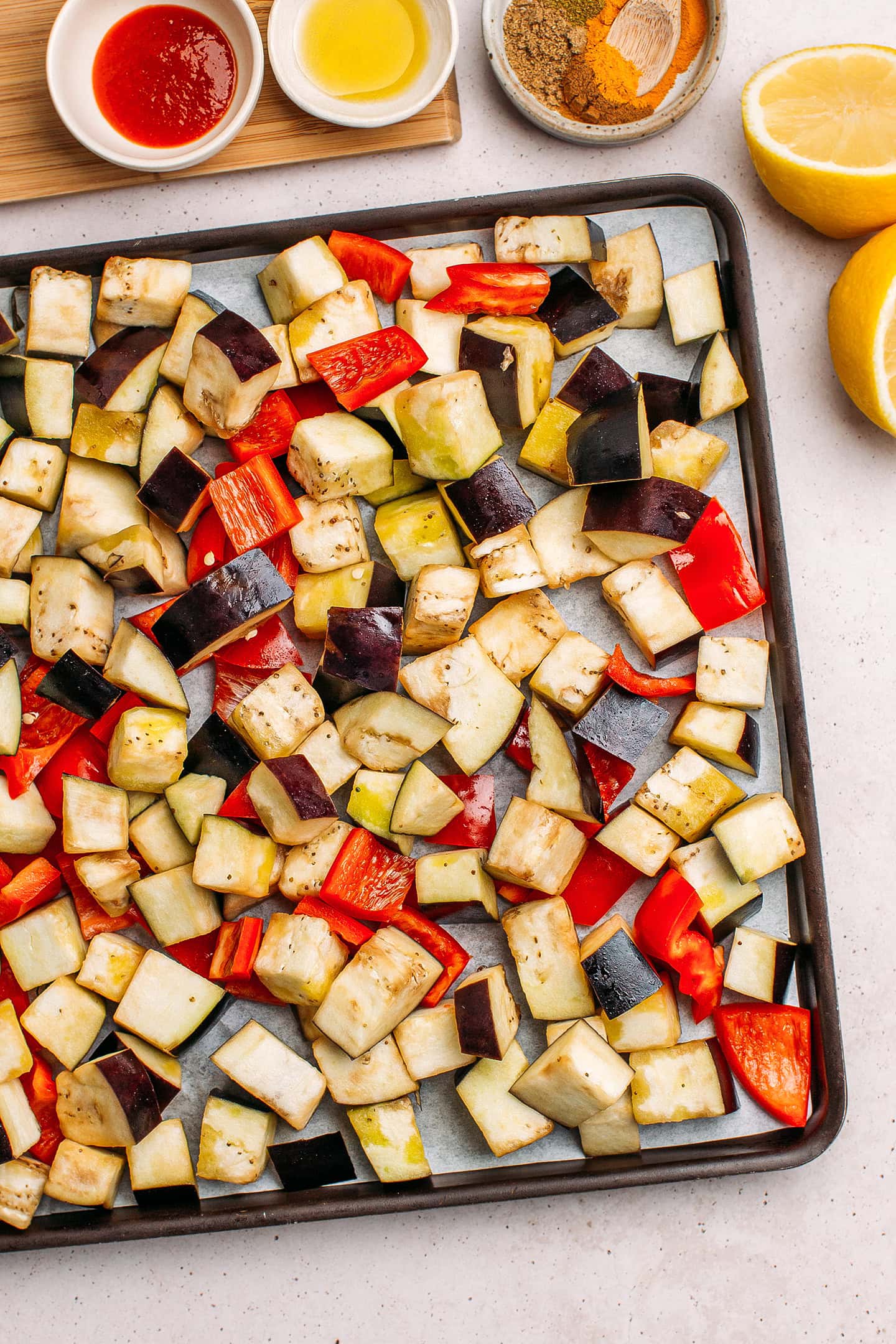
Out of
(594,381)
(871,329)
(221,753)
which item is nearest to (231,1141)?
(221,753)

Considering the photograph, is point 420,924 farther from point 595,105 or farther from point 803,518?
point 595,105

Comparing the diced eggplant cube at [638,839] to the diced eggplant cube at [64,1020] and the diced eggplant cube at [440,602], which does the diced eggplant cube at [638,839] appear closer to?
the diced eggplant cube at [440,602]

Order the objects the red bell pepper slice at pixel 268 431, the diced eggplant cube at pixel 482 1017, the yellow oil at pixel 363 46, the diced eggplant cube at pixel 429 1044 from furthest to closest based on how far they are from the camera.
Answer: the yellow oil at pixel 363 46, the red bell pepper slice at pixel 268 431, the diced eggplant cube at pixel 429 1044, the diced eggplant cube at pixel 482 1017

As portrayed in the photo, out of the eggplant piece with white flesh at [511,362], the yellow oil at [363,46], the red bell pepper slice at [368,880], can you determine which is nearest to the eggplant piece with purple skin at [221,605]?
the red bell pepper slice at [368,880]

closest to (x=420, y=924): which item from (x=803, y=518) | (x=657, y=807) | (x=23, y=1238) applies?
(x=657, y=807)

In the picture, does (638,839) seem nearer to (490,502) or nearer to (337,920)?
(337,920)

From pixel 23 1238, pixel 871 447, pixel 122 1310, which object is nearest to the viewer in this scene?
pixel 23 1238
